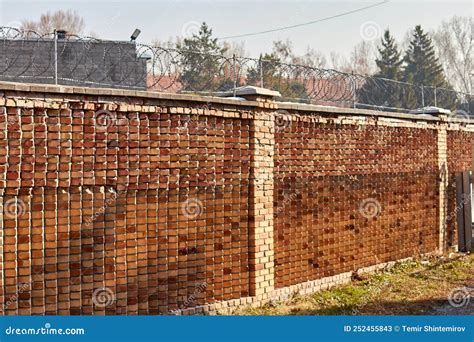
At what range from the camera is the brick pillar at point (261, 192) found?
7.89 meters

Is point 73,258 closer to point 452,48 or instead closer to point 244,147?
point 244,147

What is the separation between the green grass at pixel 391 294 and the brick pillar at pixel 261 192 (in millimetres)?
472

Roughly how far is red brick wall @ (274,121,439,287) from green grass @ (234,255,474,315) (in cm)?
32

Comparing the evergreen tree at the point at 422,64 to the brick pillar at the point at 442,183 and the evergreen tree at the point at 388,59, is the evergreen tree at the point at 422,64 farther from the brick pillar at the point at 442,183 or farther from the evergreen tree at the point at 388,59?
the brick pillar at the point at 442,183

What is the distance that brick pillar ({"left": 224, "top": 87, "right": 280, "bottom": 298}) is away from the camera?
7.89 metres

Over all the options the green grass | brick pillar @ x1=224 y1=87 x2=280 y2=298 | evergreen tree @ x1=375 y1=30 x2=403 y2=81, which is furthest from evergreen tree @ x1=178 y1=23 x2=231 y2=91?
evergreen tree @ x1=375 y1=30 x2=403 y2=81

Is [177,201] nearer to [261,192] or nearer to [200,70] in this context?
[261,192]

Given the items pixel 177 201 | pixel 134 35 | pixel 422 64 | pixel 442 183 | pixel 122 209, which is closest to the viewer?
pixel 122 209

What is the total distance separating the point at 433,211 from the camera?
39.9 feet

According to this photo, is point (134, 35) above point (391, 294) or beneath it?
above

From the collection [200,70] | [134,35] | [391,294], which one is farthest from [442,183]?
[134,35]

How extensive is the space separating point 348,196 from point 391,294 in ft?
5.79

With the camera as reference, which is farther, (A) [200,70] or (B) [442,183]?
(B) [442,183]

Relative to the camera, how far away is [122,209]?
654cm
